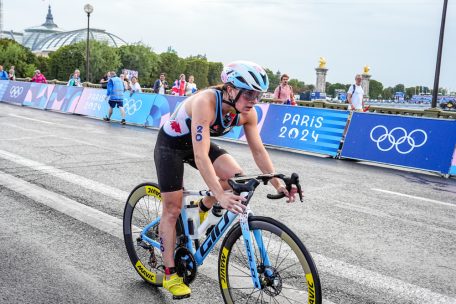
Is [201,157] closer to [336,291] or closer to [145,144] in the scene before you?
[336,291]

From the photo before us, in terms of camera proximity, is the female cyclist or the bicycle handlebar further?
the female cyclist

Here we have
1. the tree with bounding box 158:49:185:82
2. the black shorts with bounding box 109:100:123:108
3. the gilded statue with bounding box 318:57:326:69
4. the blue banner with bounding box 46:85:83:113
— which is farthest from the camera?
the tree with bounding box 158:49:185:82

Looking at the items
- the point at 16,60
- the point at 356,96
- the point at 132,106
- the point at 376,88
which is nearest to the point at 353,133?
the point at 356,96

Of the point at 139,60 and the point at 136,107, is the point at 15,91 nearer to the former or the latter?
the point at 136,107

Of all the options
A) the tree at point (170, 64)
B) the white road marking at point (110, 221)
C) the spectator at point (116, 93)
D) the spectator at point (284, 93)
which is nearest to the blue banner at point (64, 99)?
the spectator at point (116, 93)

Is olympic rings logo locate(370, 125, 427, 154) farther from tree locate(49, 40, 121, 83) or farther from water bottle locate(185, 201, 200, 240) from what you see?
tree locate(49, 40, 121, 83)

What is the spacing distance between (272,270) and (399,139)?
865 cm

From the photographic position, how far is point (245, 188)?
3.01 m

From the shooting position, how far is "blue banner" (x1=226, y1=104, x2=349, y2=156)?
40.5ft

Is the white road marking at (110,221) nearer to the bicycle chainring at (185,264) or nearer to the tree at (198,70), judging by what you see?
the bicycle chainring at (185,264)

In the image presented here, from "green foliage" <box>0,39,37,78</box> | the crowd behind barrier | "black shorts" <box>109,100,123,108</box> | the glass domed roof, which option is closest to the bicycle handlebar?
the crowd behind barrier

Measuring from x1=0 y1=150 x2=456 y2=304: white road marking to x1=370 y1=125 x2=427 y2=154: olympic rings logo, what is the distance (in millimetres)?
6554

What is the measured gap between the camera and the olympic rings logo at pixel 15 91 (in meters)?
25.9

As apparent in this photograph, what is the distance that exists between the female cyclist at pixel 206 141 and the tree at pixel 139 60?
114 m
